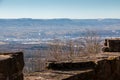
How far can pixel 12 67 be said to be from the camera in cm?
643

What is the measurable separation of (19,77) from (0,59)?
0.77 metres

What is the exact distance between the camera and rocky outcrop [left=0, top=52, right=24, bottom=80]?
242 inches

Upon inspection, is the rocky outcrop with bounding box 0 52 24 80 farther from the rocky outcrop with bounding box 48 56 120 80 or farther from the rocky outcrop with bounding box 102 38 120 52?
the rocky outcrop with bounding box 102 38 120 52

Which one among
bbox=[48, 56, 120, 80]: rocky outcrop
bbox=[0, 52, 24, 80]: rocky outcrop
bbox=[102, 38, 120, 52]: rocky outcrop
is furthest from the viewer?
bbox=[102, 38, 120, 52]: rocky outcrop

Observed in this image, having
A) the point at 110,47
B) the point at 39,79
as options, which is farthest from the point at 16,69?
the point at 110,47

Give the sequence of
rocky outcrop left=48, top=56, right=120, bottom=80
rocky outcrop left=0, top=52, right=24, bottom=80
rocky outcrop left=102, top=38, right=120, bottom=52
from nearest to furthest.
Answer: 1. rocky outcrop left=0, top=52, right=24, bottom=80
2. rocky outcrop left=48, top=56, right=120, bottom=80
3. rocky outcrop left=102, top=38, right=120, bottom=52

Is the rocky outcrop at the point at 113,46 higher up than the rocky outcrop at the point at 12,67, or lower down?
lower down

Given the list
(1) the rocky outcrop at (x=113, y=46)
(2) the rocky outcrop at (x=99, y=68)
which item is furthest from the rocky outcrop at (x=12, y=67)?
(1) the rocky outcrop at (x=113, y=46)

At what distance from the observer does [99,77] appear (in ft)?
35.0

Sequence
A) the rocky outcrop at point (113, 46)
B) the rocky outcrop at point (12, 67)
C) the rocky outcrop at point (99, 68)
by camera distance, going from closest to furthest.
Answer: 1. the rocky outcrop at point (12, 67)
2. the rocky outcrop at point (99, 68)
3. the rocky outcrop at point (113, 46)

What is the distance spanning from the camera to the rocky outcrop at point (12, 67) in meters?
6.14

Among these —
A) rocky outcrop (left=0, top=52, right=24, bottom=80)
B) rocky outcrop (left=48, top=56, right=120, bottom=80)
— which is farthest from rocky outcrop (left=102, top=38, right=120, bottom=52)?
rocky outcrop (left=0, top=52, right=24, bottom=80)

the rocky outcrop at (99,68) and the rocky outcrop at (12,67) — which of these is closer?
the rocky outcrop at (12,67)

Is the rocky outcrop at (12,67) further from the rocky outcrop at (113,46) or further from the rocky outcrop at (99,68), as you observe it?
the rocky outcrop at (113,46)
